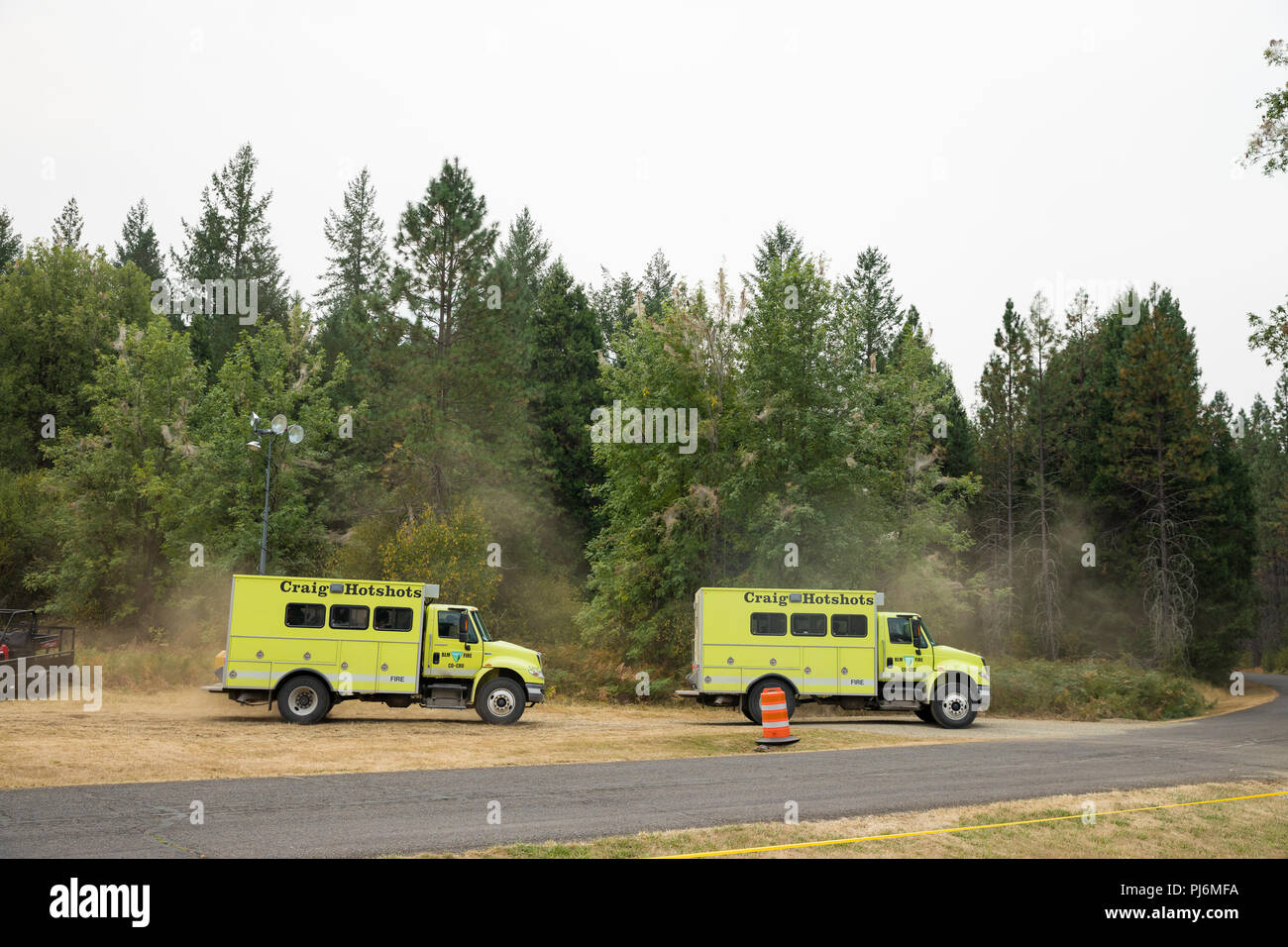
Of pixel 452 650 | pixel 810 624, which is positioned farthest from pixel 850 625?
pixel 452 650

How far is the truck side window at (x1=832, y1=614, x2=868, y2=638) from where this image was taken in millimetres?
23375

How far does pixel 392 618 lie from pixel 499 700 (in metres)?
3.12

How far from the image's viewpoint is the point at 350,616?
69.8 feet

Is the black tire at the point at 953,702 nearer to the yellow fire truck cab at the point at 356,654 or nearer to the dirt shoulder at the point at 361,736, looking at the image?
the dirt shoulder at the point at 361,736

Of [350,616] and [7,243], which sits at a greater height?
[7,243]

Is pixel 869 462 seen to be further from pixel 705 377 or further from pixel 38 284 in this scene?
pixel 38 284

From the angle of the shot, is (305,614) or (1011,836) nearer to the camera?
(1011,836)

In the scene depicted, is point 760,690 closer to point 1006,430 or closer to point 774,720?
point 774,720

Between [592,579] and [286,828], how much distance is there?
24.7 meters

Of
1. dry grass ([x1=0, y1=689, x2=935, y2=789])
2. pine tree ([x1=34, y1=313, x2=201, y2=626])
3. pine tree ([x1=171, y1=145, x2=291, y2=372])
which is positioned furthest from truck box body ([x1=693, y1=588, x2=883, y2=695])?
pine tree ([x1=171, y1=145, x2=291, y2=372])

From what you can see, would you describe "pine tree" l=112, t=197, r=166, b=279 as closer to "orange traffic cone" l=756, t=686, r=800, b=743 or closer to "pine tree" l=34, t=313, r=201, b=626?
"pine tree" l=34, t=313, r=201, b=626

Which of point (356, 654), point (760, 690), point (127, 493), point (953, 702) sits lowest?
point (953, 702)
